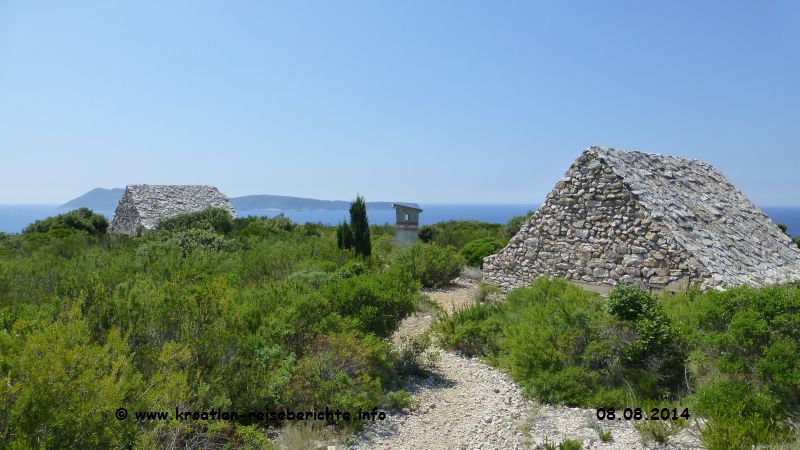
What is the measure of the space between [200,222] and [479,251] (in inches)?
536

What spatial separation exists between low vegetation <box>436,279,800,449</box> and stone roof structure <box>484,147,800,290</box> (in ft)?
9.22

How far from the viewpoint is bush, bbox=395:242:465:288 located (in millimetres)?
14062

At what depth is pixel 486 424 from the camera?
5.80m

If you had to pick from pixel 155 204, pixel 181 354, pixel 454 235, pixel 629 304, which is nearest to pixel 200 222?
pixel 155 204

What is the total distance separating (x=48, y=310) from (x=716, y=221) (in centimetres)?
1365

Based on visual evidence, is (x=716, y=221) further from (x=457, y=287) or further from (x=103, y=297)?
(x=103, y=297)

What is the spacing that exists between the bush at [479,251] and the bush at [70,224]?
18.2 meters

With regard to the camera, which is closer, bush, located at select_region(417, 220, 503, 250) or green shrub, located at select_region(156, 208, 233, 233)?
bush, located at select_region(417, 220, 503, 250)

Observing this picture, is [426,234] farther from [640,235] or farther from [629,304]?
[629,304]

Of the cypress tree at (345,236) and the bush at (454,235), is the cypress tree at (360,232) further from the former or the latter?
the bush at (454,235)

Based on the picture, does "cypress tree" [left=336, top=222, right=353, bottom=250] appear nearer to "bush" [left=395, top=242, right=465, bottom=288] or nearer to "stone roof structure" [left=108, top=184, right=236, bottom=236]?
"bush" [left=395, top=242, right=465, bottom=288]

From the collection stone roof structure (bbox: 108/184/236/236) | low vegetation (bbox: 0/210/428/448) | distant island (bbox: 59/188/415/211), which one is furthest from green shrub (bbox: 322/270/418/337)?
distant island (bbox: 59/188/415/211)

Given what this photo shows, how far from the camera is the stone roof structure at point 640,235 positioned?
10.6 meters

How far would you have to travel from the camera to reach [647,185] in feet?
40.2
